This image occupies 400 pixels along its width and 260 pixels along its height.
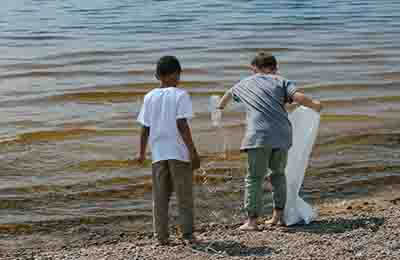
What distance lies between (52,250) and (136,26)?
60.3 feet

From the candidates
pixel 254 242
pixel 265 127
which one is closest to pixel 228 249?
pixel 254 242

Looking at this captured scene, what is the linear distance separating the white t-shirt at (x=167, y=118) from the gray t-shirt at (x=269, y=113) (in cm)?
63

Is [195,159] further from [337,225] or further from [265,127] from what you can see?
[337,225]

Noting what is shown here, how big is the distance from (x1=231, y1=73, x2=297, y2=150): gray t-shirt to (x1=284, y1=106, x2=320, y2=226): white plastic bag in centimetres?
38

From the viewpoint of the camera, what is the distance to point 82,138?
1107 centimetres

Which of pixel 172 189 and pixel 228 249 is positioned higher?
pixel 172 189

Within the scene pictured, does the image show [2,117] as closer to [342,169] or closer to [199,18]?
[342,169]

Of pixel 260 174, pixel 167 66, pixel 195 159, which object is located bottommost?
pixel 260 174

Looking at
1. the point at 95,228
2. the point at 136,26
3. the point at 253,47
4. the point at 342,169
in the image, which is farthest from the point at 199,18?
the point at 95,228

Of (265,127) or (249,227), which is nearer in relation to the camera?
(265,127)

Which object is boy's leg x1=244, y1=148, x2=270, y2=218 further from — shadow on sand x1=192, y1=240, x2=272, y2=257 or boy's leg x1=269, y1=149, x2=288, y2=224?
shadow on sand x1=192, y1=240, x2=272, y2=257

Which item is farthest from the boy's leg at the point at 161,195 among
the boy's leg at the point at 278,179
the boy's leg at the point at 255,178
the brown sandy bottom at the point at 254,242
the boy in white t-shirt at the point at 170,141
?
the boy's leg at the point at 278,179

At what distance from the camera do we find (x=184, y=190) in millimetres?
6496

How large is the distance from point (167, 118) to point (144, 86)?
8.61m
